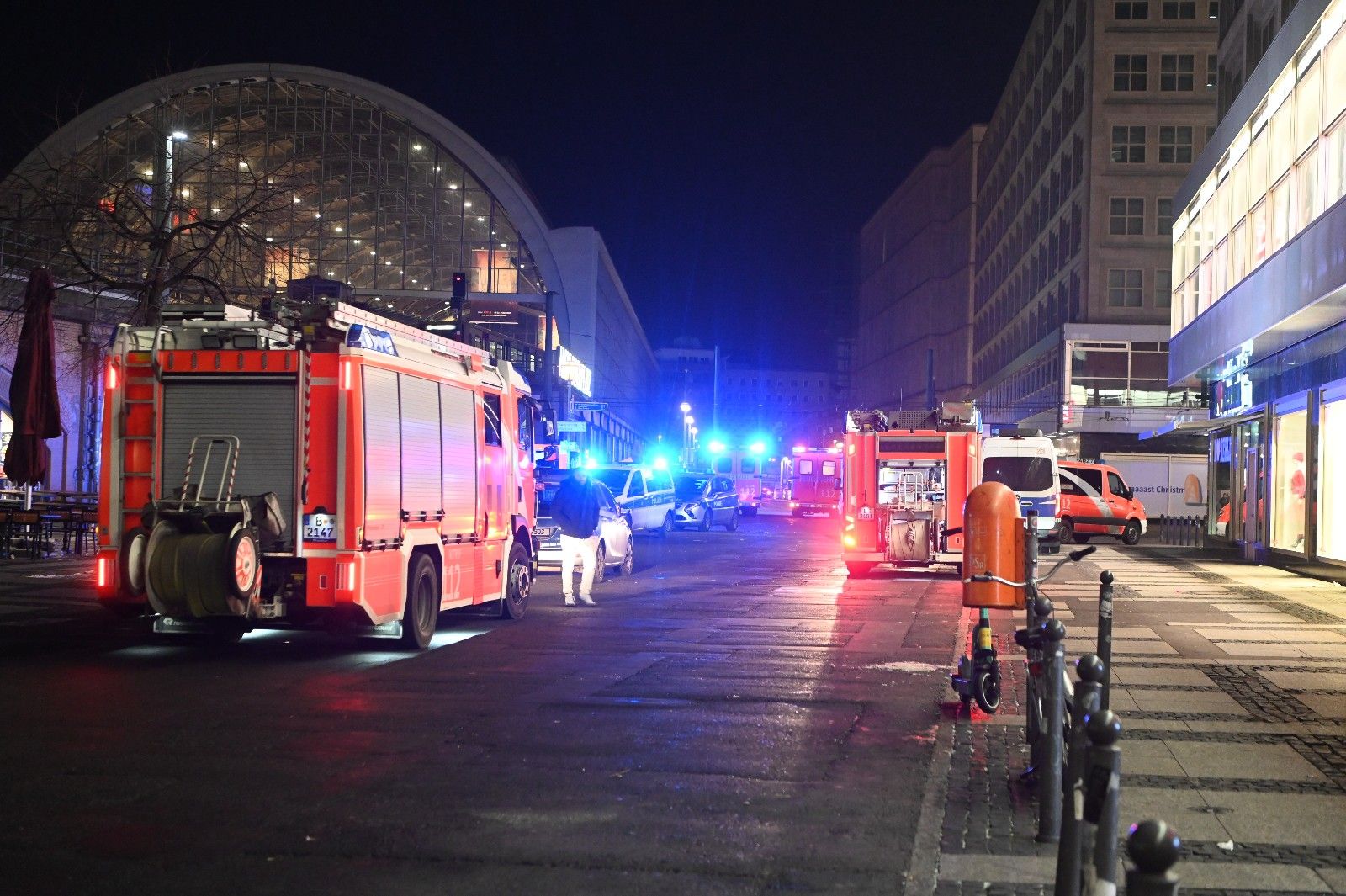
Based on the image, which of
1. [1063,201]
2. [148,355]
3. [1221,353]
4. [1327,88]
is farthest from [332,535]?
[1063,201]

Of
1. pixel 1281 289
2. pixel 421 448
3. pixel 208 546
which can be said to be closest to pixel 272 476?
pixel 208 546

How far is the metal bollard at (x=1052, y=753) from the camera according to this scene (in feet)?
19.5

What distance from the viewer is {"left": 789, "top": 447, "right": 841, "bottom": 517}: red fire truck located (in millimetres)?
56031

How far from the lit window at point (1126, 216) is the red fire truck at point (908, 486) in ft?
146

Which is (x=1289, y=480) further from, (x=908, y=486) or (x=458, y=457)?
(x=458, y=457)

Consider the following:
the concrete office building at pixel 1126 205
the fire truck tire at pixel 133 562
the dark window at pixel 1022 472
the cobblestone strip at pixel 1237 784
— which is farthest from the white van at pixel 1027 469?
the concrete office building at pixel 1126 205

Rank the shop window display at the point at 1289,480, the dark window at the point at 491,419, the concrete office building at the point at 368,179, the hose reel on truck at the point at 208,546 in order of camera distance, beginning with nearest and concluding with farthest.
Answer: the hose reel on truck at the point at 208,546 → the dark window at the point at 491,419 → the shop window display at the point at 1289,480 → the concrete office building at the point at 368,179

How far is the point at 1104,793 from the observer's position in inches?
158

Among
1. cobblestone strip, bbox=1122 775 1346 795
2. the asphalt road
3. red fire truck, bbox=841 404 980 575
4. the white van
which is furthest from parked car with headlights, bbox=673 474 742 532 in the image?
cobblestone strip, bbox=1122 775 1346 795

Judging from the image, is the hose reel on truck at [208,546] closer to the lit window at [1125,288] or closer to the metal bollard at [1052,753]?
the metal bollard at [1052,753]

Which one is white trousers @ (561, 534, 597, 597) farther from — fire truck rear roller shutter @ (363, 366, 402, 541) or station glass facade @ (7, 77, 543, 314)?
station glass facade @ (7, 77, 543, 314)

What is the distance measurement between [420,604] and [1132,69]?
194ft

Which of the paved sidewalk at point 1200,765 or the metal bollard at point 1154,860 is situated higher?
the metal bollard at point 1154,860

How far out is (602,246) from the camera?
75625 mm
